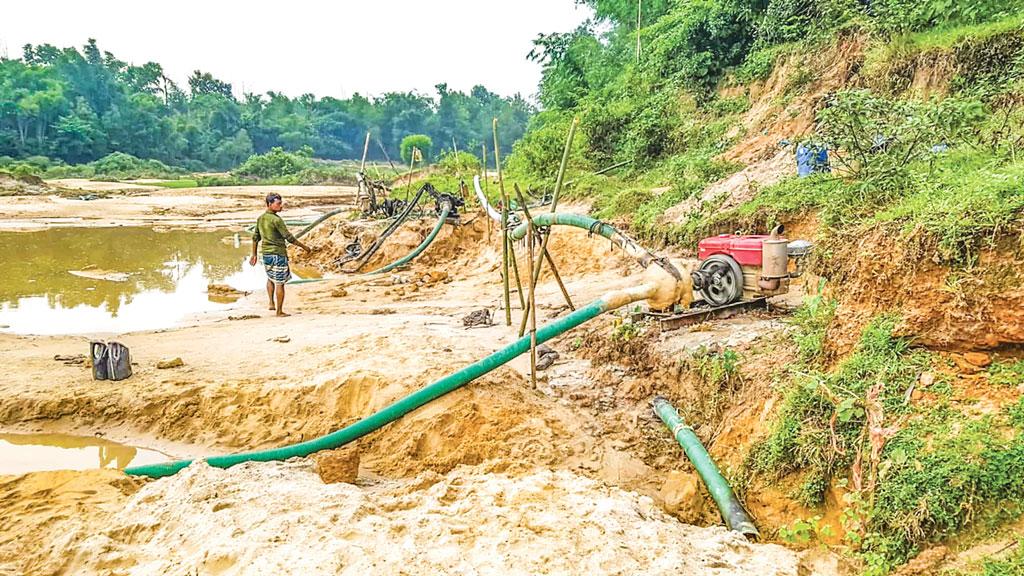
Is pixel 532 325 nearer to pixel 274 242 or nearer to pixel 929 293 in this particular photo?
pixel 929 293

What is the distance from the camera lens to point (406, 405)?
4078 mm

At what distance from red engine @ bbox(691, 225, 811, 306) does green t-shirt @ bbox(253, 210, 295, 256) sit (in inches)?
223

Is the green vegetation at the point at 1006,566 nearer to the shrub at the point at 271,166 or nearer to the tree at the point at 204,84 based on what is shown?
the shrub at the point at 271,166

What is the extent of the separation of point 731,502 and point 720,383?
4.20ft

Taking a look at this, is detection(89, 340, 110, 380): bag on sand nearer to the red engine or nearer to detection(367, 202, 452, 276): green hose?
the red engine

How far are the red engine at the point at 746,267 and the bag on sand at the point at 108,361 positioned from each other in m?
5.39

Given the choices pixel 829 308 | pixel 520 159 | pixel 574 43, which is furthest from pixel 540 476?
pixel 574 43

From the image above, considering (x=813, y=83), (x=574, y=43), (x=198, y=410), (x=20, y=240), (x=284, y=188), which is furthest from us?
(x=284, y=188)

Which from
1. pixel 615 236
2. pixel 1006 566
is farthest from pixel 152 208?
pixel 1006 566

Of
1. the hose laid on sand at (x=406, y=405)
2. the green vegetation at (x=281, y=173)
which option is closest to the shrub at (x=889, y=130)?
the hose laid on sand at (x=406, y=405)

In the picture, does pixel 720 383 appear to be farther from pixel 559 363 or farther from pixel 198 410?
pixel 198 410

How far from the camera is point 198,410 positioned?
4.77m

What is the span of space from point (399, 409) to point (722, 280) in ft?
10.5

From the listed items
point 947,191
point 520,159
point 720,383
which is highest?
point 520,159
